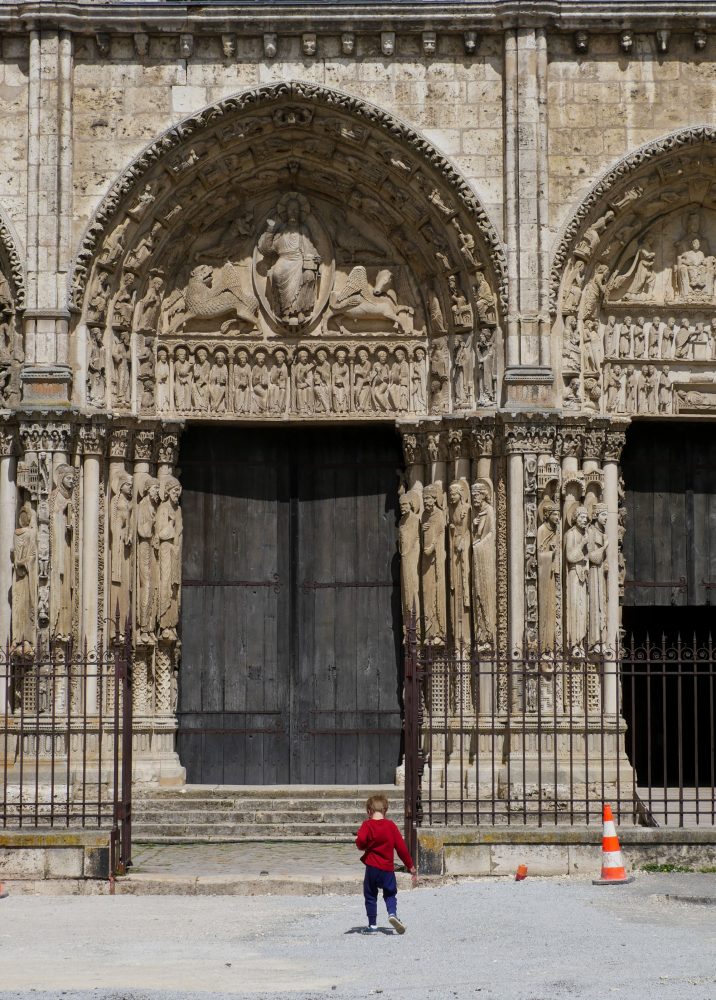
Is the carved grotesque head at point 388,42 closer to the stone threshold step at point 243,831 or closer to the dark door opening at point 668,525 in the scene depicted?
the dark door opening at point 668,525

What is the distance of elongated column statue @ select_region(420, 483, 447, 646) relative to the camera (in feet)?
56.3

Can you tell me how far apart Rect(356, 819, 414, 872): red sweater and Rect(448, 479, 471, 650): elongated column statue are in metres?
5.24

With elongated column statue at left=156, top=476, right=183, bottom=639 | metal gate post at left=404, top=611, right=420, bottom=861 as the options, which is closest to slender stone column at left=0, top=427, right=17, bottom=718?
elongated column statue at left=156, top=476, right=183, bottom=639

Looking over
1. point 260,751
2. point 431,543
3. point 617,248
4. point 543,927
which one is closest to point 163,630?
point 260,751

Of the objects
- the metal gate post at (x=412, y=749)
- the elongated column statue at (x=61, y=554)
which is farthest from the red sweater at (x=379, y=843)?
the elongated column statue at (x=61, y=554)

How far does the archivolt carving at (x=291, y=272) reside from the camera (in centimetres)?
1695

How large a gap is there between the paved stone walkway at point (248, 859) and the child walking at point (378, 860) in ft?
5.54

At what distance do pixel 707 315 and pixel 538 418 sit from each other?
2136 millimetres

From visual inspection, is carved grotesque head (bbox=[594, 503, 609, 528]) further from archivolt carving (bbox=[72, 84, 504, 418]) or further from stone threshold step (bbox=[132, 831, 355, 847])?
stone threshold step (bbox=[132, 831, 355, 847])

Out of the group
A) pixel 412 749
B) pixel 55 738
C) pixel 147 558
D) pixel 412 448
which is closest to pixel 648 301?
pixel 412 448

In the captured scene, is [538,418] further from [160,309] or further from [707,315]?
[160,309]

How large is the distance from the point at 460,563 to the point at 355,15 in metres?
5.19

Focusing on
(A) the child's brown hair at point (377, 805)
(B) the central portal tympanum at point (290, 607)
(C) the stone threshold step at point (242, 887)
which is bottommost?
(C) the stone threshold step at point (242, 887)

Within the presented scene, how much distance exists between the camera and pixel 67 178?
16766mm
